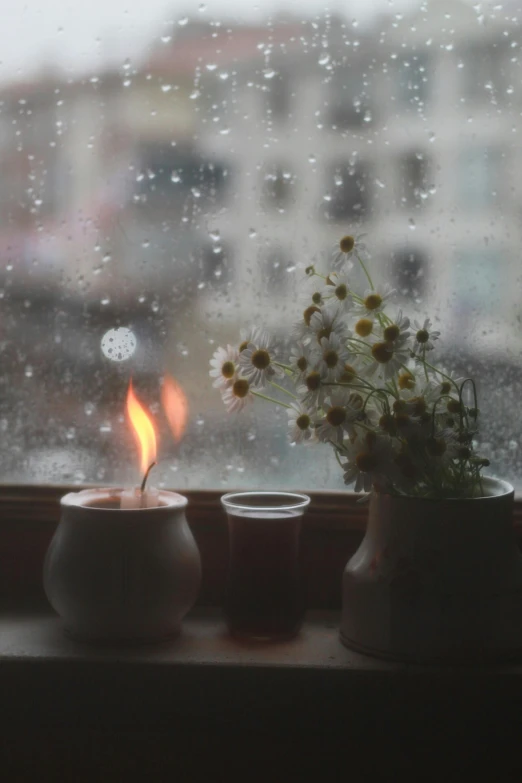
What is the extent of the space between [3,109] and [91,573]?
0.56 metres

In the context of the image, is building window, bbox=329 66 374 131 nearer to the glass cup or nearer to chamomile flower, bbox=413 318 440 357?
chamomile flower, bbox=413 318 440 357

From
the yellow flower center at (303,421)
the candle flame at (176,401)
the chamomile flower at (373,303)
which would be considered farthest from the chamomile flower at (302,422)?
the candle flame at (176,401)

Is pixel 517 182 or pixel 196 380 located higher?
pixel 517 182

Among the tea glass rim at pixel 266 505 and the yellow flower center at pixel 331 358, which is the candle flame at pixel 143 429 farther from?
the yellow flower center at pixel 331 358

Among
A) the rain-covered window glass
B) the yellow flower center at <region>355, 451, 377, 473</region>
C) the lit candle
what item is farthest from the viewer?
the rain-covered window glass

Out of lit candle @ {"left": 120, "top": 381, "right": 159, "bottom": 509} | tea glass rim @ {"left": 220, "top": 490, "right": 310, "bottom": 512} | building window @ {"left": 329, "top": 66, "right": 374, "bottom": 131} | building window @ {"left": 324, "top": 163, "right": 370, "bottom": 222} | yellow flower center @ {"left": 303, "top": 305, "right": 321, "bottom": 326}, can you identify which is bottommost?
tea glass rim @ {"left": 220, "top": 490, "right": 310, "bottom": 512}

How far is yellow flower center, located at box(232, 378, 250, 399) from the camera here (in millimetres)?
772

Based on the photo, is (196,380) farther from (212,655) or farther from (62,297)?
(212,655)

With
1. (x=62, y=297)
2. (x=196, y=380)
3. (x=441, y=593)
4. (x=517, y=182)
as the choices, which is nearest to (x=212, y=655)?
(x=441, y=593)

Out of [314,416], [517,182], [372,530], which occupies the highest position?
[517,182]

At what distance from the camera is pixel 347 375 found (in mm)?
741

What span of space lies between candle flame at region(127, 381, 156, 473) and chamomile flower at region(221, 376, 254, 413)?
0.12 meters

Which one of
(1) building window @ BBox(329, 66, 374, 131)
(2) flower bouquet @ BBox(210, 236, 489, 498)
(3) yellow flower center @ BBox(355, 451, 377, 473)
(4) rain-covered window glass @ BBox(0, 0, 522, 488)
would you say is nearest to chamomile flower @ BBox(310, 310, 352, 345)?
(2) flower bouquet @ BBox(210, 236, 489, 498)

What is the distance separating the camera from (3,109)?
3.22 feet
